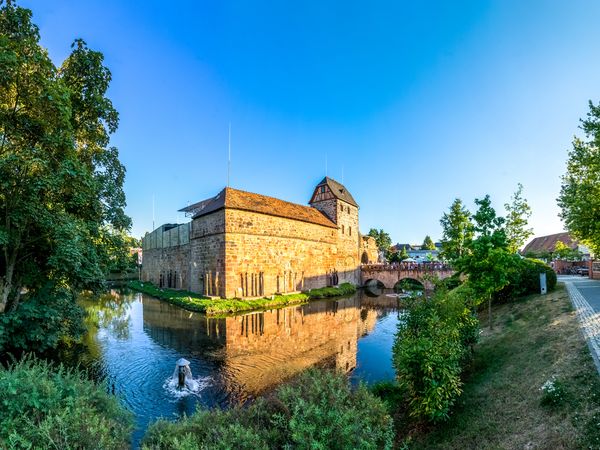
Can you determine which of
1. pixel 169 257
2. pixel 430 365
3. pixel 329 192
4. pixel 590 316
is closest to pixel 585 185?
pixel 590 316

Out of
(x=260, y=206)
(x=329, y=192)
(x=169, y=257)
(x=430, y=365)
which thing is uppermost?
(x=329, y=192)

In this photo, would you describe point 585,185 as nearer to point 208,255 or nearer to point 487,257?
point 487,257

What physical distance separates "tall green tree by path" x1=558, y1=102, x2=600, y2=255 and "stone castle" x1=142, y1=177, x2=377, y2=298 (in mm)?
21754

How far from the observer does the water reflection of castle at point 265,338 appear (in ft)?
37.2

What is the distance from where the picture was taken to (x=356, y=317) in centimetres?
2130

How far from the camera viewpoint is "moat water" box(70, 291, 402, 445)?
9367mm

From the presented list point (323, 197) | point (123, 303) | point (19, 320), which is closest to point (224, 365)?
point (19, 320)

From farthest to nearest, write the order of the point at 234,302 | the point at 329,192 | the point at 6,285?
the point at 329,192 < the point at 234,302 < the point at 6,285

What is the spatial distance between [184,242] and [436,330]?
31.7 m

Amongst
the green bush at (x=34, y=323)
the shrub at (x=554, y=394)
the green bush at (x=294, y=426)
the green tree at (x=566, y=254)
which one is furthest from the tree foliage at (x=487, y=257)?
the green tree at (x=566, y=254)

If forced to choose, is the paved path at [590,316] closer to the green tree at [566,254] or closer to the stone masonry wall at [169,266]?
the green tree at [566,254]

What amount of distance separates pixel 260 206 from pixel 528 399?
2512cm

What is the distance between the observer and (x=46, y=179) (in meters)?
8.65

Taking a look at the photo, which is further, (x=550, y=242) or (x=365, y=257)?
(x=365, y=257)
